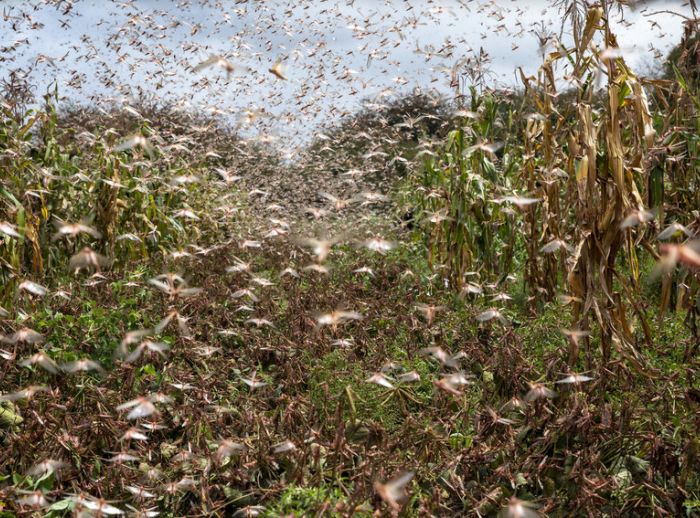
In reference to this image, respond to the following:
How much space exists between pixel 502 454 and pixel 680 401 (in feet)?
3.38

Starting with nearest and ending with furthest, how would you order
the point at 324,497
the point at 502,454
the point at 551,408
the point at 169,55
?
the point at 324,497, the point at 502,454, the point at 551,408, the point at 169,55

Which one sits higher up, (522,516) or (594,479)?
(522,516)

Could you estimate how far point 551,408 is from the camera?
115 inches

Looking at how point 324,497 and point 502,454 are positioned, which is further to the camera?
point 502,454

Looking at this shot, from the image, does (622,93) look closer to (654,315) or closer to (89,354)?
(654,315)

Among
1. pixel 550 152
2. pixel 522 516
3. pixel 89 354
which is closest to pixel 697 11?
pixel 550 152

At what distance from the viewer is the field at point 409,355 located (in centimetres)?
254

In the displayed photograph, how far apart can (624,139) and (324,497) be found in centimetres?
238

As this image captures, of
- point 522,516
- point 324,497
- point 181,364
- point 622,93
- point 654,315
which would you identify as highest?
point 622,93

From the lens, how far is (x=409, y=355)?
3.77m

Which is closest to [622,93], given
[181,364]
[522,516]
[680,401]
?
[680,401]

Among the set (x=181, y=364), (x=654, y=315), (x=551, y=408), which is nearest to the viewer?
(x=551, y=408)

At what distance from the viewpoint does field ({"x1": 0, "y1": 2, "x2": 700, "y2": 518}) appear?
2.54 metres

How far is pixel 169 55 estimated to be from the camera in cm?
702
